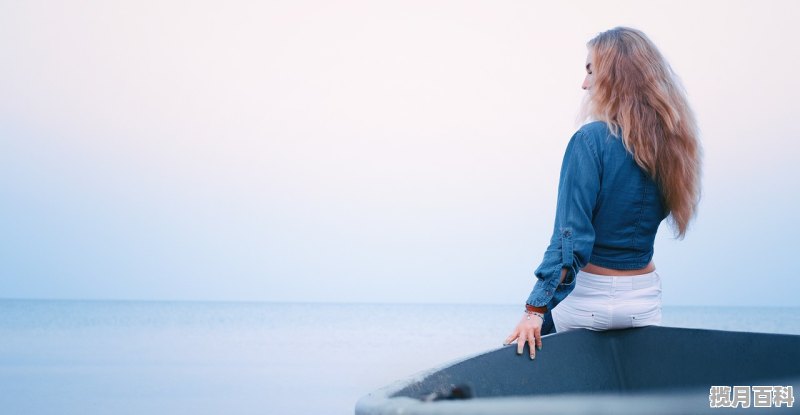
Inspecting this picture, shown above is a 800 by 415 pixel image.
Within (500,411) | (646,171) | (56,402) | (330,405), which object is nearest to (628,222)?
(646,171)

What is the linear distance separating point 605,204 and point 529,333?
0.40 meters

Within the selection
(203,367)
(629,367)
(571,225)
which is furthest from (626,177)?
(203,367)

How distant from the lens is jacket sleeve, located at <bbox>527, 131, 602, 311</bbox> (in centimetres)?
163

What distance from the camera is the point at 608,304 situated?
1793 mm

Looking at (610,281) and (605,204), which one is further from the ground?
(605,204)

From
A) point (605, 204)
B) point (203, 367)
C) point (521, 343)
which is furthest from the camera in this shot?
point (203, 367)

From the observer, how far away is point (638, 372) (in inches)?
72.0

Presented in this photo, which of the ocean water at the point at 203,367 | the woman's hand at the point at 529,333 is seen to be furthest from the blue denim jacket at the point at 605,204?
the ocean water at the point at 203,367

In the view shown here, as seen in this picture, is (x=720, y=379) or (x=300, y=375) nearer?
(x=720, y=379)

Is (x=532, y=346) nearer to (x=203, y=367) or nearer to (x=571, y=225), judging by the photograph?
(x=571, y=225)

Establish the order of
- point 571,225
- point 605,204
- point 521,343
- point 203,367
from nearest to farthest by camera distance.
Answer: point 521,343
point 571,225
point 605,204
point 203,367

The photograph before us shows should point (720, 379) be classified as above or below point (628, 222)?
below

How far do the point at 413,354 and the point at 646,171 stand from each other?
10.7 meters

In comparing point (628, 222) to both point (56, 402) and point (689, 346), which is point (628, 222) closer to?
point (689, 346)
